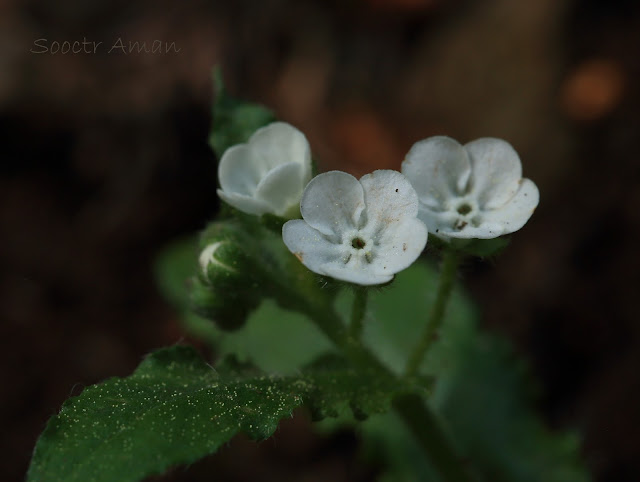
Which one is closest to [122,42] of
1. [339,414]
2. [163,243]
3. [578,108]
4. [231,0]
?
[231,0]

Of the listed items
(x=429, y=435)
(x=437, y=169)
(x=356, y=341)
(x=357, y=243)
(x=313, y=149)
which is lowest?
(x=429, y=435)

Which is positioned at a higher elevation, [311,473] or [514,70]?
[514,70]

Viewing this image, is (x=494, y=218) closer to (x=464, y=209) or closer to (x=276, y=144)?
(x=464, y=209)

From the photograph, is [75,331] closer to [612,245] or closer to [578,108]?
[612,245]

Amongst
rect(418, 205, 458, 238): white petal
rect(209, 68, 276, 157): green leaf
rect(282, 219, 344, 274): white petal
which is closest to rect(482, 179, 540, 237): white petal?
rect(418, 205, 458, 238): white petal

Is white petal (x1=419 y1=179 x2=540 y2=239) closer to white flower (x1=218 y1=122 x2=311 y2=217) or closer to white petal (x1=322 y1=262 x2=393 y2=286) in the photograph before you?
white petal (x1=322 y1=262 x2=393 y2=286)

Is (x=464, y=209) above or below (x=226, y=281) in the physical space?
above

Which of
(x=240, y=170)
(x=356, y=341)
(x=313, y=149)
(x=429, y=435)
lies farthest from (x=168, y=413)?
(x=313, y=149)

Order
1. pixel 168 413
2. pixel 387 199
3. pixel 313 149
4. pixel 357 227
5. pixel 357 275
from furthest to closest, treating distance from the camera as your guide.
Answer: pixel 313 149
pixel 357 227
pixel 387 199
pixel 357 275
pixel 168 413
